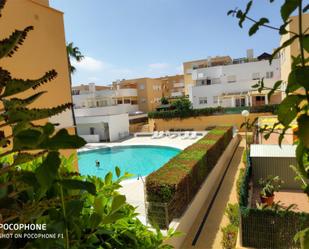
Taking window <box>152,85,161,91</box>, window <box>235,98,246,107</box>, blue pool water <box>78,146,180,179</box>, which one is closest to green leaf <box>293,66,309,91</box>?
blue pool water <box>78,146,180,179</box>

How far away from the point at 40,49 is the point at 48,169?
9.39 m

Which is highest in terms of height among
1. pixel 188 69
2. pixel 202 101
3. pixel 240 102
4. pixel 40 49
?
pixel 188 69

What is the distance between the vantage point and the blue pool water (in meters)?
23.4

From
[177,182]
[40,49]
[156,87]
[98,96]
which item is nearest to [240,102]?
[156,87]

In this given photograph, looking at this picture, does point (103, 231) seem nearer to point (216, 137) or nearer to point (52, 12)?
point (52, 12)

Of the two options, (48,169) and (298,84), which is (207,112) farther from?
(48,169)

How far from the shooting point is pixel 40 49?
8836mm

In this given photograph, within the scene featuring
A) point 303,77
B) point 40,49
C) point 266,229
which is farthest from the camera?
point 40,49

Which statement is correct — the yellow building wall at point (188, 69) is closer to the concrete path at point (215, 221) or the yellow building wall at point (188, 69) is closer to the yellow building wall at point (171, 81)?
the yellow building wall at point (171, 81)

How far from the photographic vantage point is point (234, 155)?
2198cm

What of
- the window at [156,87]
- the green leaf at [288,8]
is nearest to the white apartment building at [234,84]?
the window at [156,87]

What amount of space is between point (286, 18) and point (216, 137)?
63.4ft

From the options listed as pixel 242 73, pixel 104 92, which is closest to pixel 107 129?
pixel 104 92

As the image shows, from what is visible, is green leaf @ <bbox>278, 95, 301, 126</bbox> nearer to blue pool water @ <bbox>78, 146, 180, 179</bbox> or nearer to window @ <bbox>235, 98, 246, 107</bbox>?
blue pool water @ <bbox>78, 146, 180, 179</bbox>
